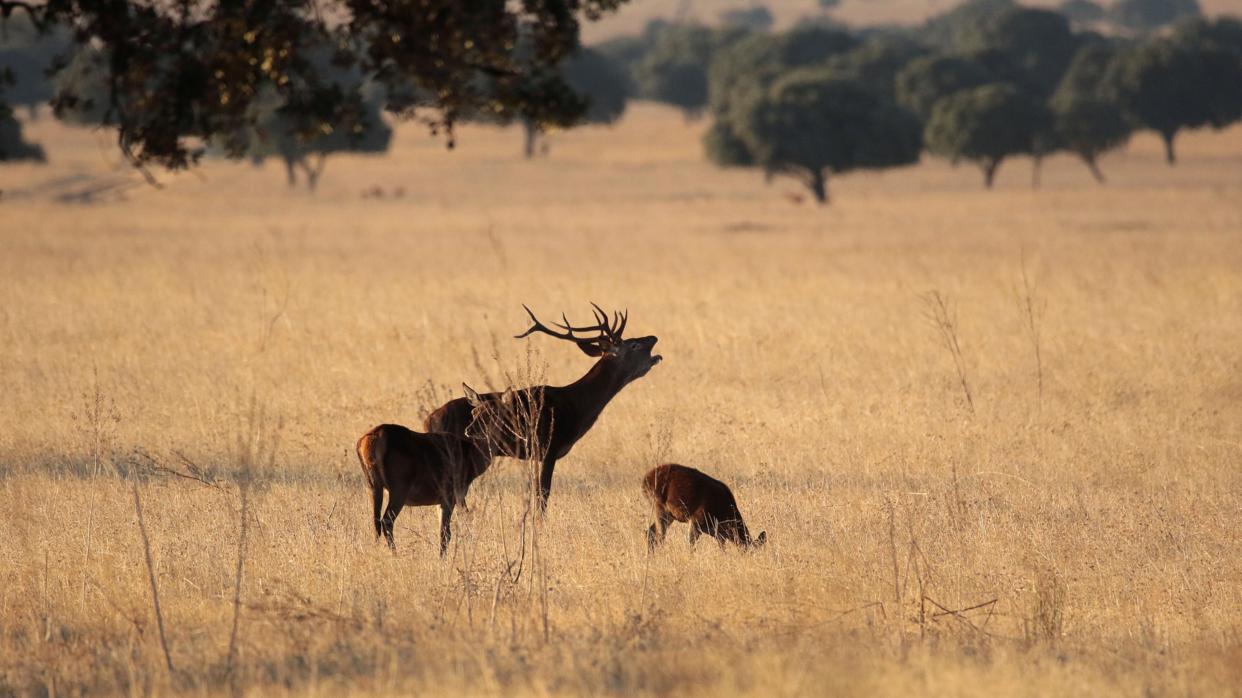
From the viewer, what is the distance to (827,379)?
16797 millimetres

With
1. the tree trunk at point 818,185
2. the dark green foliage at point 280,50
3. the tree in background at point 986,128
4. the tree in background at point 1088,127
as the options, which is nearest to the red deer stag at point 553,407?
the dark green foliage at point 280,50

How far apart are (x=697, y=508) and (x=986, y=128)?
63.4 m

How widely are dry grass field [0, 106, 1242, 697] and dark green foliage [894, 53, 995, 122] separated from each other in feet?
181

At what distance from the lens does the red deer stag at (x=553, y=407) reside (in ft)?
31.6

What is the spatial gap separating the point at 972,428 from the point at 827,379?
319cm

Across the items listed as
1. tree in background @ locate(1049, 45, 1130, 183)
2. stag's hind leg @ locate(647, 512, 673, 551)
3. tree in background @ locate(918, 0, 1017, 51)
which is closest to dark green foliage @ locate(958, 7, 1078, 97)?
tree in background @ locate(918, 0, 1017, 51)

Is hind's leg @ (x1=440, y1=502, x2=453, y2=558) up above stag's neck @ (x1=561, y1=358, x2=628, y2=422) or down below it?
below

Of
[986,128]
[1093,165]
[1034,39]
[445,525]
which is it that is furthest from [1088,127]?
[445,525]

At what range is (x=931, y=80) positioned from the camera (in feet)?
283

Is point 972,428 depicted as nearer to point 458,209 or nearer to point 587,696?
point 587,696

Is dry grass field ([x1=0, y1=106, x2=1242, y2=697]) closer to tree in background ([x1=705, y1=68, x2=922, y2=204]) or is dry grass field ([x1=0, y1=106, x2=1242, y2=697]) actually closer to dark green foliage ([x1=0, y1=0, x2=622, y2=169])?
dark green foliage ([x1=0, y1=0, x2=622, y2=169])

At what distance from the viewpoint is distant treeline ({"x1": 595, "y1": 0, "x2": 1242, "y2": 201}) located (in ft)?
201

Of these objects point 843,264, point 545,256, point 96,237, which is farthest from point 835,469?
point 96,237

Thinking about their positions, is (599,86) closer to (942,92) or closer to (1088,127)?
(942,92)
